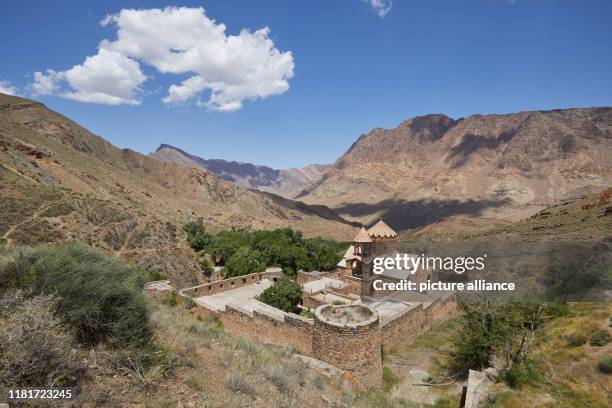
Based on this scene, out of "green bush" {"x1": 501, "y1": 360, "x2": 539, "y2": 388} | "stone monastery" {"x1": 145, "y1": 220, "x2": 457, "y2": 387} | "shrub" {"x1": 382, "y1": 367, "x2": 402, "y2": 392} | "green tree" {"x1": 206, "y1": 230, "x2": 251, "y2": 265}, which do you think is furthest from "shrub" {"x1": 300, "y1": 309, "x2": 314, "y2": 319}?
"green tree" {"x1": 206, "y1": 230, "x2": 251, "y2": 265}

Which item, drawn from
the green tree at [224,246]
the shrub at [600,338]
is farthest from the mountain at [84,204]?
the shrub at [600,338]

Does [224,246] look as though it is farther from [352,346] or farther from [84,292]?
[84,292]

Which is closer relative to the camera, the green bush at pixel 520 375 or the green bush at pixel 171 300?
the green bush at pixel 520 375

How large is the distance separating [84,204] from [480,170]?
143 metres

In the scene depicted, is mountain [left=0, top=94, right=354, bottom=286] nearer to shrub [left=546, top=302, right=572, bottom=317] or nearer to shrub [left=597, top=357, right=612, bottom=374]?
shrub [left=597, top=357, right=612, bottom=374]

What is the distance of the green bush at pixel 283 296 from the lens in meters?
16.8

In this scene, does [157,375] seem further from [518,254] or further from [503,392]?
[518,254]

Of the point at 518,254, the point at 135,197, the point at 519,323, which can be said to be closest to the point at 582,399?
the point at 519,323

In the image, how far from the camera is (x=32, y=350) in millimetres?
4035

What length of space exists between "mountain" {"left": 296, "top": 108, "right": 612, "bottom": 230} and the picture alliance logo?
85306mm

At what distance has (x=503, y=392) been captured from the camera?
9484mm

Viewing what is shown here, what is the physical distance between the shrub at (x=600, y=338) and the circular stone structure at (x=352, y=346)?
7.45 m

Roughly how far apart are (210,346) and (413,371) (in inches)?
361

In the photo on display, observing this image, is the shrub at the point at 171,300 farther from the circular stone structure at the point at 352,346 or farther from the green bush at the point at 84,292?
the green bush at the point at 84,292
